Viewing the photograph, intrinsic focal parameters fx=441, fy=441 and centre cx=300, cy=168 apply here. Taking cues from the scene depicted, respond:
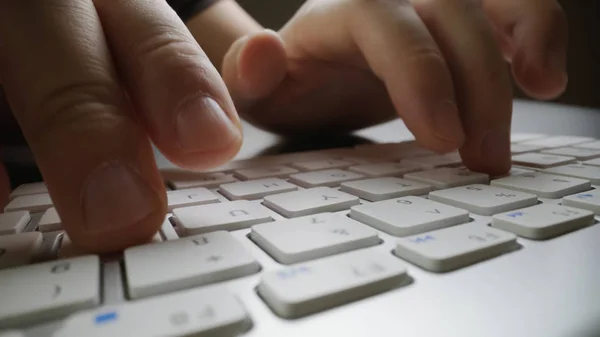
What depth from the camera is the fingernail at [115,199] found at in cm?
25

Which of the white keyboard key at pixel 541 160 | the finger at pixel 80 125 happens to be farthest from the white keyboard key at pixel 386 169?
the finger at pixel 80 125

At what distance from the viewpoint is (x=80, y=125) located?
0.91 feet

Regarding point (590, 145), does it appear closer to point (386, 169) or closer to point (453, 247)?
point (386, 169)

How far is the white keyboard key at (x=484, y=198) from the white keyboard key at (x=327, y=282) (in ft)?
0.41

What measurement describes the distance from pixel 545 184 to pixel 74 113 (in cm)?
37

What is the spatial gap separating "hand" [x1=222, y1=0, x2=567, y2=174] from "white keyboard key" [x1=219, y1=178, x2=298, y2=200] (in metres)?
0.18

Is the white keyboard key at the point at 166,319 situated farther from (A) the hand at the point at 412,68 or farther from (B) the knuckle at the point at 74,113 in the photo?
(A) the hand at the point at 412,68

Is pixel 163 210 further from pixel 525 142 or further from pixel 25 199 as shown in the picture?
pixel 525 142

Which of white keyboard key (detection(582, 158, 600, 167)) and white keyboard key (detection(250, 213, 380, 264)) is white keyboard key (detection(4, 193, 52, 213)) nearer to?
white keyboard key (detection(250, 213, 380, 264))

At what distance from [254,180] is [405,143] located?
295mm

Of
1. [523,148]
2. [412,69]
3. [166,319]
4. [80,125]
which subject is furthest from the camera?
[523,148]

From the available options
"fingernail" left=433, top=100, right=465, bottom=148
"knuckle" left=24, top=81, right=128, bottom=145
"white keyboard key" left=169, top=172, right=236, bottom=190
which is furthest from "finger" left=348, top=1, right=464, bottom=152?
"knuckle" left=24, top=81, right=128, bottom=145

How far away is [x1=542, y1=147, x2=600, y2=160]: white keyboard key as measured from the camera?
1.73ft

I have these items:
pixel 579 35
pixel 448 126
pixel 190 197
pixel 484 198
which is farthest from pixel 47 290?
pixel 579 35
